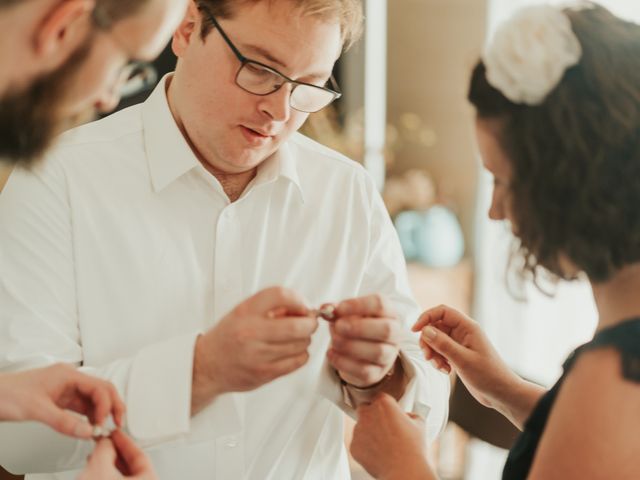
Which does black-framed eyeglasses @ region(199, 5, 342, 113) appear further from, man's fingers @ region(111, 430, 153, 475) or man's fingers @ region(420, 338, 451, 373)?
man's fingers @ region(111, 430, 153, 475)

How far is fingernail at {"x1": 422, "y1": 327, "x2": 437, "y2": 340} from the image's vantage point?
181cm

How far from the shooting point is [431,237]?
4.53 meters

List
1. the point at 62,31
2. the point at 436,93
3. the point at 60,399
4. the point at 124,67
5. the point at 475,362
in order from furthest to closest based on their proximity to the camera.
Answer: the point at 436,93 < the point at 475,362 < the point at 60,399 < the point at 124,67 < the point at 62,31

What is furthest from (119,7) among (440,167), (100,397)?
(440,167)

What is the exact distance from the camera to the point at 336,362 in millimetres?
1662

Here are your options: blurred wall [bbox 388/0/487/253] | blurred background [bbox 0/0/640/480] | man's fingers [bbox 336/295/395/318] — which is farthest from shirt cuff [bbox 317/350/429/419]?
blurred wall [bbox 388/0/487/253]

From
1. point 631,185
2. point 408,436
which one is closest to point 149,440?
point 408,436

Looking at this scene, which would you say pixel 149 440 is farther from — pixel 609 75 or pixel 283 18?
pixel 609 75

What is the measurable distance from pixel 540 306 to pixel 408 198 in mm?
986

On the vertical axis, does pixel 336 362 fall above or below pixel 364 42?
above

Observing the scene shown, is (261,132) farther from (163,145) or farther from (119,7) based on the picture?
(119,7)

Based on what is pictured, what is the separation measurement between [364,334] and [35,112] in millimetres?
731

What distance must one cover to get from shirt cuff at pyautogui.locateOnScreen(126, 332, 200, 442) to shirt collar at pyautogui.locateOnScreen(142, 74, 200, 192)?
0.43m

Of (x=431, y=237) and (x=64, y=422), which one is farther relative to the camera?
(x=431, y=237)
